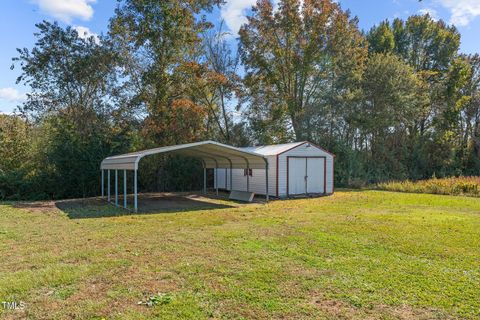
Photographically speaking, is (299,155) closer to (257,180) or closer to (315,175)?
(315,175)

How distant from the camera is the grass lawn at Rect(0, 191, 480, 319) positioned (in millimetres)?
3730

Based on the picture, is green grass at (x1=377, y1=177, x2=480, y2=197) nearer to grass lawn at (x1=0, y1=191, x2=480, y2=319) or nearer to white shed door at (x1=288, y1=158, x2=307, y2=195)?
white shed door at (x1=288, y1=158, x2=307, y2=195)

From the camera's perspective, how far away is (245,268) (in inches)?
197

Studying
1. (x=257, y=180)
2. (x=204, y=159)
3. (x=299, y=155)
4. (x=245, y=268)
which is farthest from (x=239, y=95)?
(x=245, y=268)

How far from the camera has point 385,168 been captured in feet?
78.1

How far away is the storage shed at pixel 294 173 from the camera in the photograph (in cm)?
1578

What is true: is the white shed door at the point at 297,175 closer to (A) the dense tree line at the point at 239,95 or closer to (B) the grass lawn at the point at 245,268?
(A) the dense tree line at the point at 239,95

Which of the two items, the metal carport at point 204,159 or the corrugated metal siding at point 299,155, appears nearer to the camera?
the metal carport at point 204,159

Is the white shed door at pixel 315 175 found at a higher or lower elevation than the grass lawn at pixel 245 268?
higher

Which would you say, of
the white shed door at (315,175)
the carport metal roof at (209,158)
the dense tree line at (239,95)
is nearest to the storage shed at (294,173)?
the white shed door at (315,175)

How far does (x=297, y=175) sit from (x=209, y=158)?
→ 475 cm

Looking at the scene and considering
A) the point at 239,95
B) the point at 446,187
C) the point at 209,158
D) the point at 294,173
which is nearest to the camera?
the point at 294,173

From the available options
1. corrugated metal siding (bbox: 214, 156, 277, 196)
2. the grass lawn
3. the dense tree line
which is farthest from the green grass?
the grass lawn

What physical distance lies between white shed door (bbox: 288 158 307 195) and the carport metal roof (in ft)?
6.74
